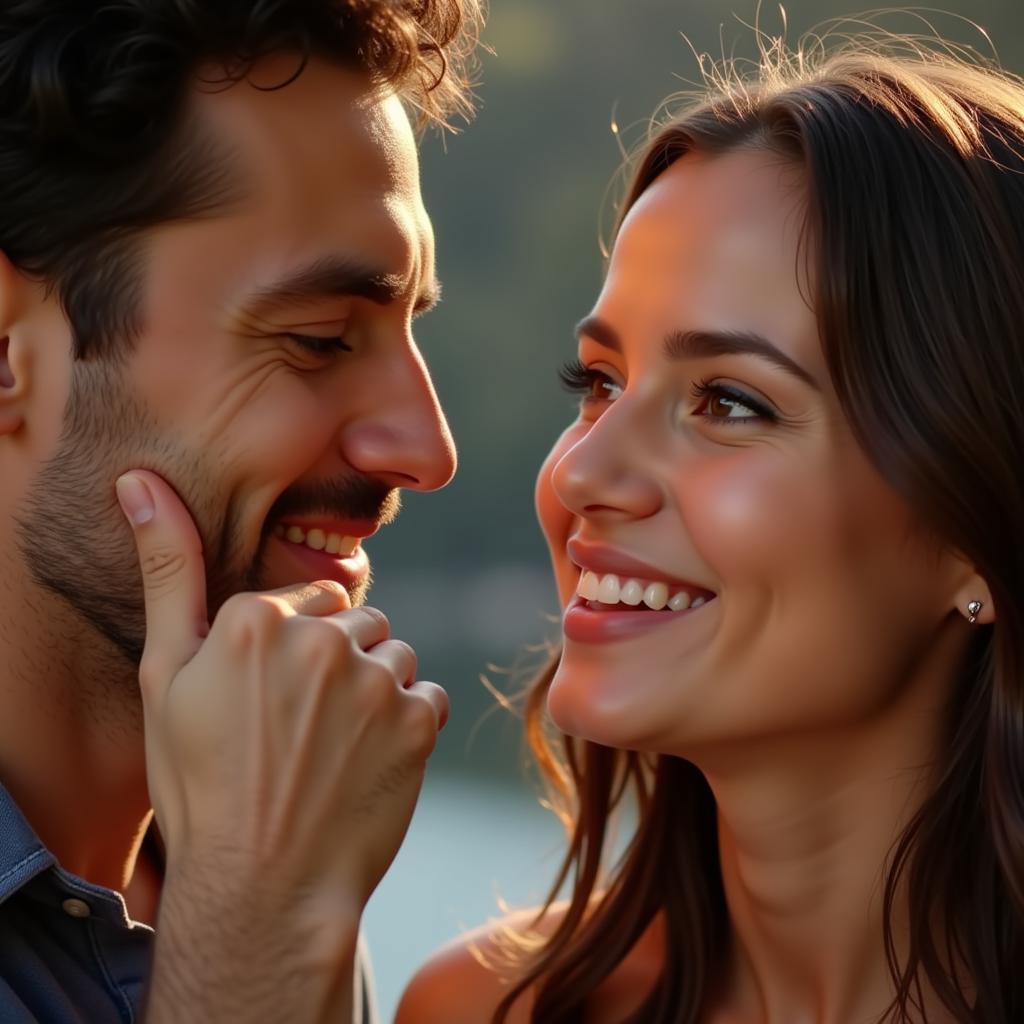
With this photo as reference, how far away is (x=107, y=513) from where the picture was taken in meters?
1.88

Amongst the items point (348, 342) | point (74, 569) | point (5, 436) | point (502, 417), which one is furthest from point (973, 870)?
point (502, 417)

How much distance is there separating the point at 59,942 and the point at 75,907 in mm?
57

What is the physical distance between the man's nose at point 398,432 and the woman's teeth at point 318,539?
10 cm

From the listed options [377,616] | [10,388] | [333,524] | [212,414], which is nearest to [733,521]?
[377,616]

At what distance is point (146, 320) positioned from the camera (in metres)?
1.87

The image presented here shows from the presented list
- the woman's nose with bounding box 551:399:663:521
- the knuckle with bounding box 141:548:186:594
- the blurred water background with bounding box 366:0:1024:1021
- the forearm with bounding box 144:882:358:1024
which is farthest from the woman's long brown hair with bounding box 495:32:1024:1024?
the blurred water background with bounding box 366:0:1024:1021

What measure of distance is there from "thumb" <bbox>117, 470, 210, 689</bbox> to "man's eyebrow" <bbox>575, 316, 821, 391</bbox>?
25.8 inches

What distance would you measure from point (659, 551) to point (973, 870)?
0.61 meters

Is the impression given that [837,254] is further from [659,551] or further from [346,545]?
[346,545]

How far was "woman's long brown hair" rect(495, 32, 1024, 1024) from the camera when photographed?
1789 mm

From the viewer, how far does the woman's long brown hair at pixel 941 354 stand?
179 centimetres

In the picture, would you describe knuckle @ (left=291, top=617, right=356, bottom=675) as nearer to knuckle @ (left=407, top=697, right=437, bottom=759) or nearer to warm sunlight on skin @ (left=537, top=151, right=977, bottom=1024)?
knuckle @ (left=407, top=697, right=437, bottom=759)

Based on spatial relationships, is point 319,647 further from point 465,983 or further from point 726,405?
point 465,983

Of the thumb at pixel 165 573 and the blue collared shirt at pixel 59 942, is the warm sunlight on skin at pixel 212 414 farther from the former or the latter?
the blue collared shirt at pixel 59 942
